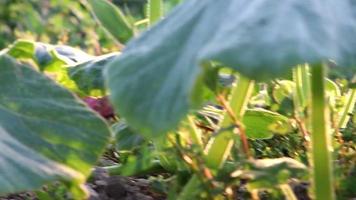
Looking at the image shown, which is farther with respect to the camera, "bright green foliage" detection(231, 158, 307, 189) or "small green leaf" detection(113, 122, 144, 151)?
"small green leaf" detection(113, 122, 144, 151)

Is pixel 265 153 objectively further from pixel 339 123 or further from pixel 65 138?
pixel 65 138

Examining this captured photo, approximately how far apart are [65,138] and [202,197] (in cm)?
16

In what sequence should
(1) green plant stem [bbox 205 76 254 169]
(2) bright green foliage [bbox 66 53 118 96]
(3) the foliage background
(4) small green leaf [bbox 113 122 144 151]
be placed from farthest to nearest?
(3) the foliage background → (2) bright green foliage [bbox 66 53 118 96] → (4) small green leaf [bbox 113 122 144 151] → (1) green plant stem [bbox 205 76 254 169]

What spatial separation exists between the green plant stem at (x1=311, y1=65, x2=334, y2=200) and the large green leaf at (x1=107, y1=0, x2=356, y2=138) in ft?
0.36

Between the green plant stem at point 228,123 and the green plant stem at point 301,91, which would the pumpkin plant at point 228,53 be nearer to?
the green plant stem at point 228,123

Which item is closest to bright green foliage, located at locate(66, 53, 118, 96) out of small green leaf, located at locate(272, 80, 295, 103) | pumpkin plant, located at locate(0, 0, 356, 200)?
pumpkin plant, located at locate(0, 0, 356, 200)

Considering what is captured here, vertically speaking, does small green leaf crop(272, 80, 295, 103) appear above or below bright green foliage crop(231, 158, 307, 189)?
above

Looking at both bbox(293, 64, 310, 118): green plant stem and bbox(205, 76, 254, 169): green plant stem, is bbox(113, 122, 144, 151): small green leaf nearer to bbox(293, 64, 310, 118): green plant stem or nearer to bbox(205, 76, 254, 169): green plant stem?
bbox(205, 76, 254, 169): green plant stem

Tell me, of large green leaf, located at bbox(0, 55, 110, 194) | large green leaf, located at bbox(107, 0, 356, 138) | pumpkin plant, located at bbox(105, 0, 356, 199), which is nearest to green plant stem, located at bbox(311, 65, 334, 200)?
pumpkin plant, located at bbox(105, 0, 356, 199)

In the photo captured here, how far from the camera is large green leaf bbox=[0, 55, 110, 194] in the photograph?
3.00ft

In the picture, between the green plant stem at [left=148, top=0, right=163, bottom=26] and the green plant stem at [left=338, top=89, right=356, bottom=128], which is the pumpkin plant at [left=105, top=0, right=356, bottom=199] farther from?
the green plant stem at [left=338, top=89, right=356, bottom=128]

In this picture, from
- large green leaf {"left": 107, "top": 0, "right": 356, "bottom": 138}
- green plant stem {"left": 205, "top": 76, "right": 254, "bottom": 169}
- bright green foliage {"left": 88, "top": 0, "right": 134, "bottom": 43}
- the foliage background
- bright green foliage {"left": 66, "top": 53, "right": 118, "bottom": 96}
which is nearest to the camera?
large green leaf {"left": 107, "top": 0, "right": 356, "bottom": 138}

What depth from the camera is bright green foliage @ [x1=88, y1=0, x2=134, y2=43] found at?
145 centimetres

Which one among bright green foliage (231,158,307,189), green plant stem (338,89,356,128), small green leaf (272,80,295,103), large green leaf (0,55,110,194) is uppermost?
large green leaf (0,55,110,194)
